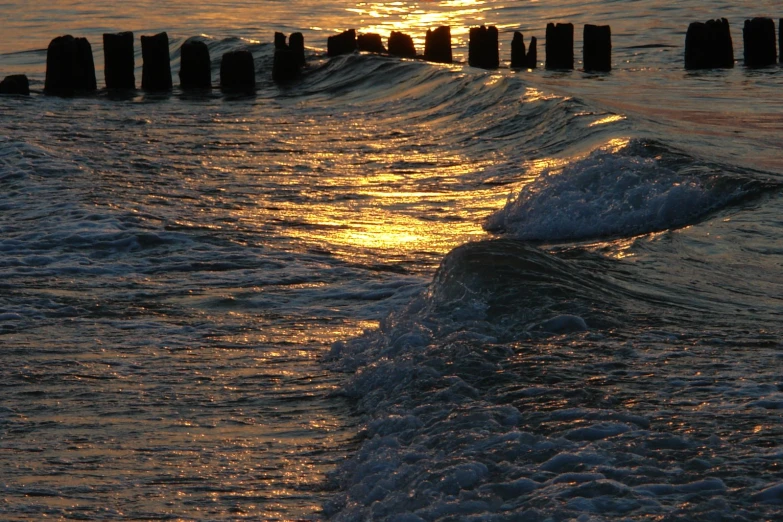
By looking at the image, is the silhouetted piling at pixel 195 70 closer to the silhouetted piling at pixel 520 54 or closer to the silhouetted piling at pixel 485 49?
the silhouetted piling at pixel 485 49

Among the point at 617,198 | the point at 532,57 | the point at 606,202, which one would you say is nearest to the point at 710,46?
the point at 532,57

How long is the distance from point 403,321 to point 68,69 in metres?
14.6

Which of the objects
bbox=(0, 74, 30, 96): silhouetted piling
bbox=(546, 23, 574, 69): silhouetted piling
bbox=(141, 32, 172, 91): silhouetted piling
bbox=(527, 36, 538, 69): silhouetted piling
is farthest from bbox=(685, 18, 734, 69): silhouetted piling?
bbox=(0, 74, 30, 96): silhouetted piling

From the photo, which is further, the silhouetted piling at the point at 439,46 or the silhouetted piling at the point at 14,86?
the silhouetted piling at the point at 439,46

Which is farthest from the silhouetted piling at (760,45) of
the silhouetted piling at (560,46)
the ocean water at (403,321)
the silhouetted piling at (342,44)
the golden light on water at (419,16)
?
the golden light on water at (419,16)

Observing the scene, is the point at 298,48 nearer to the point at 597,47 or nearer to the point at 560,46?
the point at 560,46

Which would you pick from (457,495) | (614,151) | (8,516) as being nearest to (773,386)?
(457,495)

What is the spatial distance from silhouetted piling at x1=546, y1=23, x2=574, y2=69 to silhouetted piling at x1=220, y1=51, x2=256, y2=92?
5498mm

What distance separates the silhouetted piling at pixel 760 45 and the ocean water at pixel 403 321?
18.4 feet

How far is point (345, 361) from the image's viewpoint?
574cm

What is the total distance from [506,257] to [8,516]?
3.52 meters

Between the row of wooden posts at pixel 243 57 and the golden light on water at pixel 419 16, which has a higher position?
the golden light on water at pixel 419 16

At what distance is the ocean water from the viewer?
13.6ft

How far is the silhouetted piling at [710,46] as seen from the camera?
19047mm
